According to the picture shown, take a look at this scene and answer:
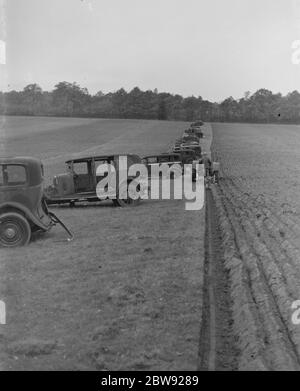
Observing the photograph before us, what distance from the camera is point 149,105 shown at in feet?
463

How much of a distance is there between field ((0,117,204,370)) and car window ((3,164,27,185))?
158 cm

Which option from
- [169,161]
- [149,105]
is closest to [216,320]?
[169,161]

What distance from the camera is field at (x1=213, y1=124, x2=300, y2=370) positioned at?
790 centimetres

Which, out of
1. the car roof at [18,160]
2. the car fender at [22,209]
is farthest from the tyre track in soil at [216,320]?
the car roof at [18,160]

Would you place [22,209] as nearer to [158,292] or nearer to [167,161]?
[158,292]

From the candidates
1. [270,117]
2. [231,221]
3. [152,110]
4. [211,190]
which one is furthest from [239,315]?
[152,110]

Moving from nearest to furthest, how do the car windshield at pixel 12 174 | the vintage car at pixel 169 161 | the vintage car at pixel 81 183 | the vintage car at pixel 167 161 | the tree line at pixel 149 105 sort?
the car windshield at pixel 12 174, the vintage car at pixel 81 183, the vintage car at pixel 169 161, the vintage car at pixel 167 161, the tree line at pixel 149 105

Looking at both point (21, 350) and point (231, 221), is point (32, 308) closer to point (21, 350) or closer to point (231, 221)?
point (21, 350)

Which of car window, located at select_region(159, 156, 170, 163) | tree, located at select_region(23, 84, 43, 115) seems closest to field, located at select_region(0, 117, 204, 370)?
car window, located at select_region(159, 156, 170, 163)

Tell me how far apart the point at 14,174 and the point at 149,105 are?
12901cm

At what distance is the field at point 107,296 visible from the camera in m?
7.62

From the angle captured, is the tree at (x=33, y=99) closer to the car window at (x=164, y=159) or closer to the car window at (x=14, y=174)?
the car window at (x=164, y=159)

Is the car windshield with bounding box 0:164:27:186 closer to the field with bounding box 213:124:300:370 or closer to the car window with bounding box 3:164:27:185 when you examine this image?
the car window with bounding box 3:164:27:185
